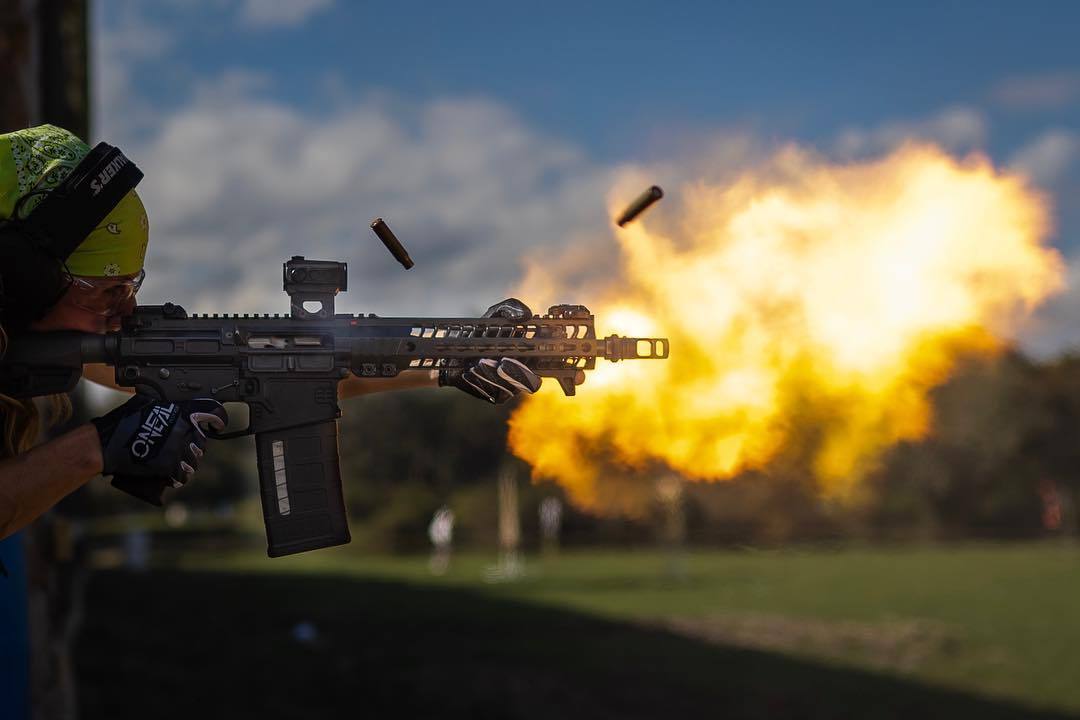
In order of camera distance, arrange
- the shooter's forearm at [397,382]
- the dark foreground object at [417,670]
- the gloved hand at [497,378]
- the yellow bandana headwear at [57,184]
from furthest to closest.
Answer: the dark foreground object at [417,670] < the shooter's forearm at [397,382] < the gloved hand at [497,378] < the yellow bandana headwear at [57,184]

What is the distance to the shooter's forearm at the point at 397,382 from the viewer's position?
5094mm

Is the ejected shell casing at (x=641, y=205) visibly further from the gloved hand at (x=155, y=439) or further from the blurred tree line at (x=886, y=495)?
the blurred tree line at (x=886, y=495)

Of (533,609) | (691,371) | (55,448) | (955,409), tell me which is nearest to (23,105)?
(691,371)

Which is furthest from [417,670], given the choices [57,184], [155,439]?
[57,184]

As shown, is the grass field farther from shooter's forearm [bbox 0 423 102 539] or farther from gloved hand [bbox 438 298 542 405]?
gloved hand [bbox 438 298 542 405]

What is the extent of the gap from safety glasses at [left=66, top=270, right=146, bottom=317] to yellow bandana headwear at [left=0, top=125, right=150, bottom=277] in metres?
0.03

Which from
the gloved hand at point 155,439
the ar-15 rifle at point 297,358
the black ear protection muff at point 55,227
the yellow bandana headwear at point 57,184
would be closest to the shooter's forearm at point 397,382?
the ar-15 rifle at point 297,358

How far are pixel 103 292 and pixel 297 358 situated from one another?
30.4 inches

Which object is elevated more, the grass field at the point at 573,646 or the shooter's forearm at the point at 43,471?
the shooter's forearm at the point at 43,471

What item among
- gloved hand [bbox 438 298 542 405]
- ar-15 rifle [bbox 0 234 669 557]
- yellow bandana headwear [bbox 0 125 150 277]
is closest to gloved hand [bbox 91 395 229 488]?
ar-15 rifle [bbox 0 234 669 557]

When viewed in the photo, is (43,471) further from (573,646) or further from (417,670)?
(573,646)

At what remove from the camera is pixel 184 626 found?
21469 millimetres

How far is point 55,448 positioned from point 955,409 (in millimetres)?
40803

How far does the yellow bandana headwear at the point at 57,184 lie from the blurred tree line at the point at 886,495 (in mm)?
21319
